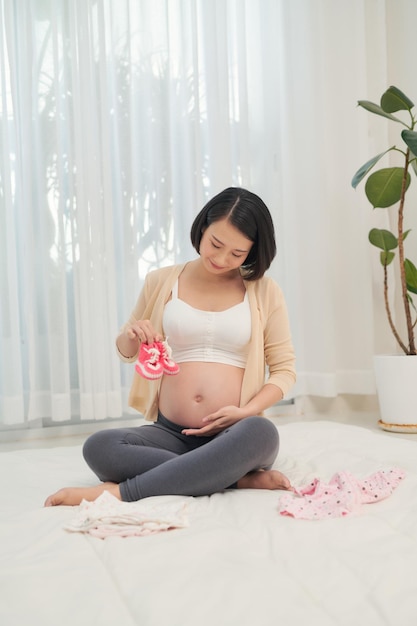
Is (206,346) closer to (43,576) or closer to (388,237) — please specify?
(43,576)

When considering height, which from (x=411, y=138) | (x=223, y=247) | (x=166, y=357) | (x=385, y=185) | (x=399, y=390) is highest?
(x=411, y=138)

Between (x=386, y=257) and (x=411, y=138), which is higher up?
(x=411, y=138)

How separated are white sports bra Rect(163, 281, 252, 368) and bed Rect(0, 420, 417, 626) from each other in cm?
44

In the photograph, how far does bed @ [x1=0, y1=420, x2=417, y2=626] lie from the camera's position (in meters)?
0.92

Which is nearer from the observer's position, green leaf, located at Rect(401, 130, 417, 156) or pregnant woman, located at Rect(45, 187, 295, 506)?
pregnant woman, located at Rect(45, 187, 295, 506)

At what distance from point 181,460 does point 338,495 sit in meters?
0.34

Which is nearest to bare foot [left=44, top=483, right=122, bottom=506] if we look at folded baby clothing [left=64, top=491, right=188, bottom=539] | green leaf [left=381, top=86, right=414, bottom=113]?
folded baby clothing [left=64, top=491, right=188, bottom=539]

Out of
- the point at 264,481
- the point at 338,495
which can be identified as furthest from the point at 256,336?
the point at 338,495

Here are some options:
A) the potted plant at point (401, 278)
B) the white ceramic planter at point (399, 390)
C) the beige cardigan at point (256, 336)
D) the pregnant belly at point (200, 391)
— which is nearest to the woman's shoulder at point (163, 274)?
the beige cardigan at point (256, 336)

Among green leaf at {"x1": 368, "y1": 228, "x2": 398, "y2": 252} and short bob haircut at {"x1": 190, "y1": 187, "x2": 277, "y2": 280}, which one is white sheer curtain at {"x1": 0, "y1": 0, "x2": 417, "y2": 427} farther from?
short bob haircut at {"x1": 190, "y1": 187, "x2": 277, "y2": 280}

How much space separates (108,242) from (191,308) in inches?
44.8

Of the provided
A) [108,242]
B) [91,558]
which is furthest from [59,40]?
[91,558]

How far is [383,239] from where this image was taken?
3.16m

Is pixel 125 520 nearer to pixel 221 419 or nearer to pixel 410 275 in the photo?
pixel 221 419
